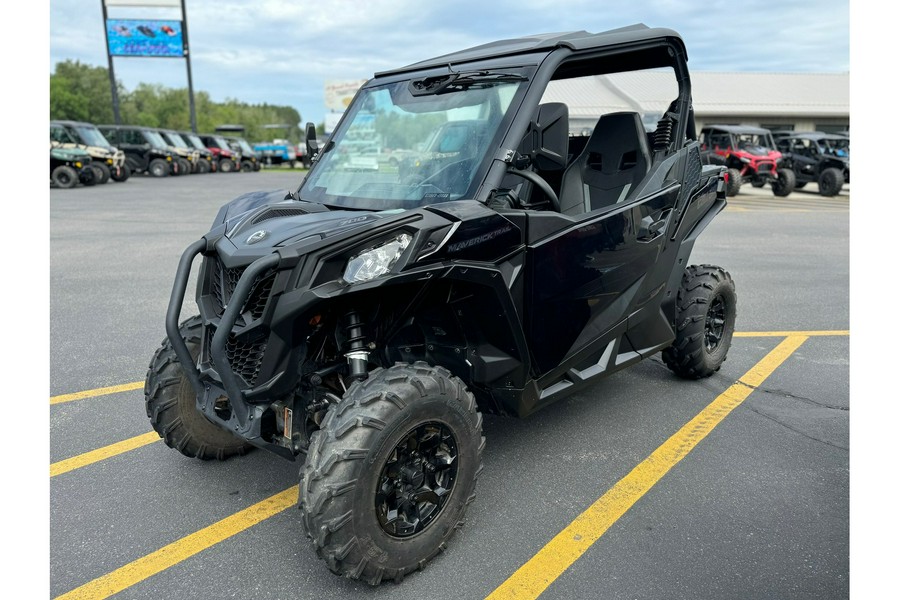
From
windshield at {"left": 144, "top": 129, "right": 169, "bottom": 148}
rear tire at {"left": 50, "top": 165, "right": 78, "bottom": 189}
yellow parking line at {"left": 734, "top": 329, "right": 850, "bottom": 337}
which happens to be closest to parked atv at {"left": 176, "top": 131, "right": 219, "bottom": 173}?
windshield at {"left": 144, "top": 129, "right": 169, "bottom": 148}

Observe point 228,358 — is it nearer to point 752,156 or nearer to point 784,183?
point 752,156

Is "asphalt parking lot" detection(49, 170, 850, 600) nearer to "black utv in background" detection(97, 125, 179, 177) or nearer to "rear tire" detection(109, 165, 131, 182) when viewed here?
"rear tire" detection(109, 165, 131, 182)

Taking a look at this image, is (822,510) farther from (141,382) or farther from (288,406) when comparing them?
(141,382)

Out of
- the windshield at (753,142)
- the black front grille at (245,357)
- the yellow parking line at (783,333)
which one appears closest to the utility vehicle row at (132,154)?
the windshield at (753,142)

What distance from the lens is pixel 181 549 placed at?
2752mm

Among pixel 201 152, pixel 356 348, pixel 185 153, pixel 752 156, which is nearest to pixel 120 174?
pixel 185 153

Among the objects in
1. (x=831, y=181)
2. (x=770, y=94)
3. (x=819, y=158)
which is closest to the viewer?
(x=831, y=181)

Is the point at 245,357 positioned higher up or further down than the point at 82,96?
further down

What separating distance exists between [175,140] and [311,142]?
2961 cm

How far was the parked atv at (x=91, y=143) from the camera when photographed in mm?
20781

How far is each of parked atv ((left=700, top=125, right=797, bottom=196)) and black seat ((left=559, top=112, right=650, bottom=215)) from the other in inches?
724

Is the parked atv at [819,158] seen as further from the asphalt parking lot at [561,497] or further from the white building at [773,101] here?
the asphalt parking lot at [561,497]

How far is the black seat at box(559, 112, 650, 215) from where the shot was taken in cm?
409

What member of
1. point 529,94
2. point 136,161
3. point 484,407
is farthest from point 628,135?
point 136,161
